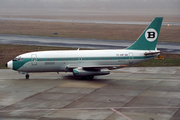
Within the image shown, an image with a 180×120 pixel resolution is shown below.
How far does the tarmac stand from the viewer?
2473 centimetres

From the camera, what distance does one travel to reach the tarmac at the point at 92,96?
24734 millimetres

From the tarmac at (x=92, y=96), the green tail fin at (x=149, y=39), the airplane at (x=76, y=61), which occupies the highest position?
the green tail fin at (x=149, y=39)

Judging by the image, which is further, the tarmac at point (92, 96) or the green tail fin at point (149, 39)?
the green tail fin at point (149, 39)

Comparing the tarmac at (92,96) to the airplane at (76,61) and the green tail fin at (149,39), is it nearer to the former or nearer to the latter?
the airplane at (76,61)

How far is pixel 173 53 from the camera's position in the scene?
5991cm

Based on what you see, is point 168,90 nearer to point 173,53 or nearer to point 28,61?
point 28,61

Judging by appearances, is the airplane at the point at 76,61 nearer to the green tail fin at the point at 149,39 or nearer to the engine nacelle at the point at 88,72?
the engine nacelle at the point at 88,72

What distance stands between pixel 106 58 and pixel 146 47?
6.38 metres

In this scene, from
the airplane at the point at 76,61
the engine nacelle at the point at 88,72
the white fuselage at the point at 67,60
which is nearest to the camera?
the engine nacelle at the point at 88,72

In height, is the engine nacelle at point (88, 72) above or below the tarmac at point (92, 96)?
above

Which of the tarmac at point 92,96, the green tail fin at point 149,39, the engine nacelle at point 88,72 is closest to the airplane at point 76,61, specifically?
the engine nacelle at point 88,72

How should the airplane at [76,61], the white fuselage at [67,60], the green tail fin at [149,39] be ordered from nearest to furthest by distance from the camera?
the airplane at [76,61] → the white fuselage at [67,60] → the green tail fin at [149,39]

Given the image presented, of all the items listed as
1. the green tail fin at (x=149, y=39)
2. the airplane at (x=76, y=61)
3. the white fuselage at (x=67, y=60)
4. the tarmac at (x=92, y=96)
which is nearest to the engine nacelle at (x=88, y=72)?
the airplane at (x=76, y=61)

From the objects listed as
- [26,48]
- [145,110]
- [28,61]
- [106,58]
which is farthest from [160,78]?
[26,48]
